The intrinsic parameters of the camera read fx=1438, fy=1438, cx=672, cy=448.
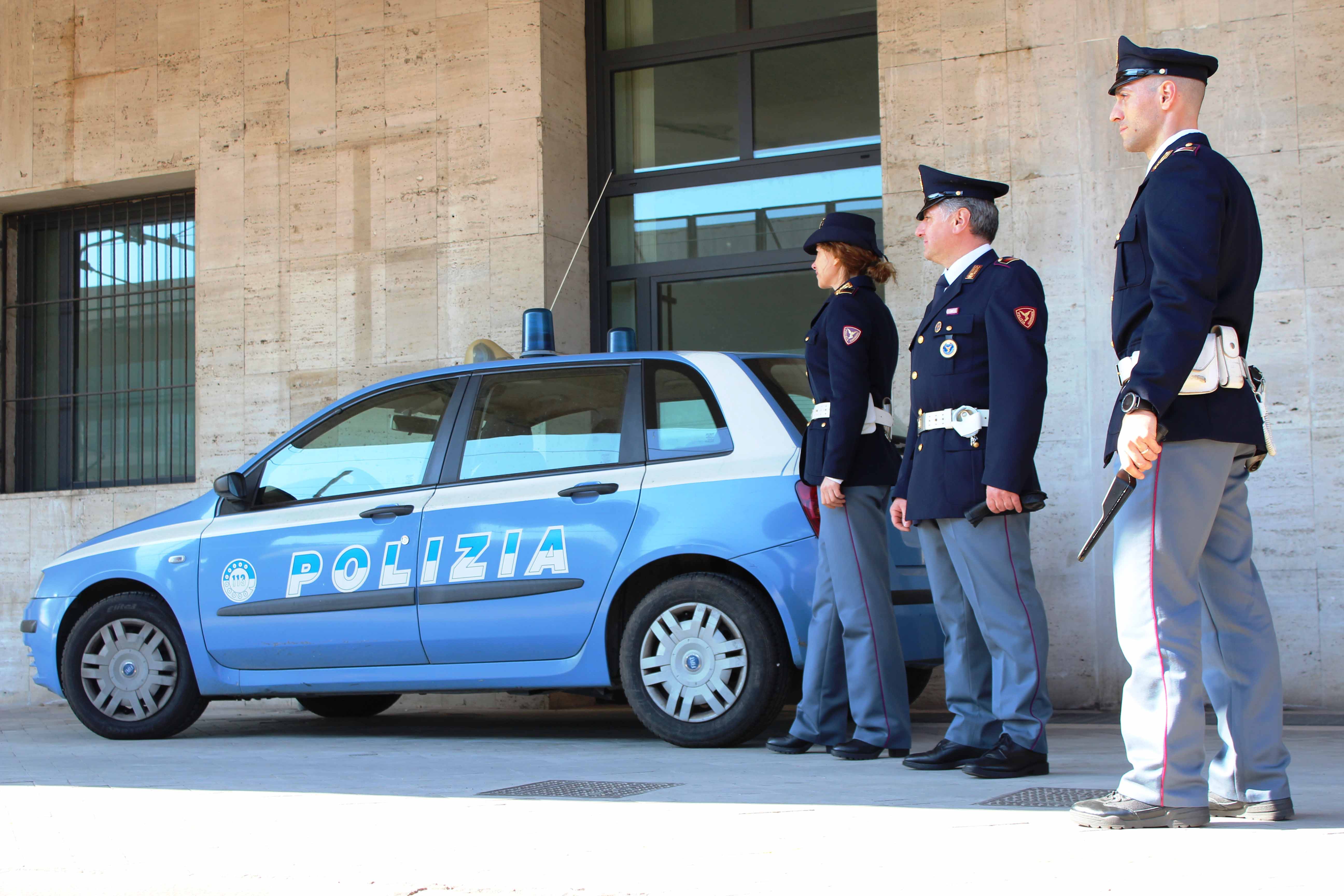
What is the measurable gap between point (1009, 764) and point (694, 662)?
1498 millimetres

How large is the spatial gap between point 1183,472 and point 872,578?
6.18 ft

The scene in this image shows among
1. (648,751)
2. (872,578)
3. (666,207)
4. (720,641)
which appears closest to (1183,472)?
(872,578)

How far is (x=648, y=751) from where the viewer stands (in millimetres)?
5797

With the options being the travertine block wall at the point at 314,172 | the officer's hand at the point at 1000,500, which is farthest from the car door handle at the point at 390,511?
the travertine block wall at the point at 314,172

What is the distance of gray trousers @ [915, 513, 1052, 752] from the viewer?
4648mm

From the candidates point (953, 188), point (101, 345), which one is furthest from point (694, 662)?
point (101, 345)

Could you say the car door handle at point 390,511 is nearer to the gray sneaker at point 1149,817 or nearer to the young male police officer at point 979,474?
the young male police officer at point 979,474

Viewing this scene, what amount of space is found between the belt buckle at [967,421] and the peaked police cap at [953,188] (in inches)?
28.3

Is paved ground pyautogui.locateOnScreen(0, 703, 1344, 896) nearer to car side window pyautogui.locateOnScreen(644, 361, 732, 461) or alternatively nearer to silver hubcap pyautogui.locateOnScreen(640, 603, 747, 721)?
silver hubcap pyautogui.locateOnScreen(640, 603, 747, 721)

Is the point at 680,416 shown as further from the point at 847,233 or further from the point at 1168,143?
the point at 1168,143

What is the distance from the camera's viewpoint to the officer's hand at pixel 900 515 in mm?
4988

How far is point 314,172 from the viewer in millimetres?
9953

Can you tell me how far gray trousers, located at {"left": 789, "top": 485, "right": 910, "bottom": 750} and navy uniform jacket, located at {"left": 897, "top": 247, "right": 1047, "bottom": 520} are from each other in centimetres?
37

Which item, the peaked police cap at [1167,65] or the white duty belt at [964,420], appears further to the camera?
the white duty belt at [964,420]
